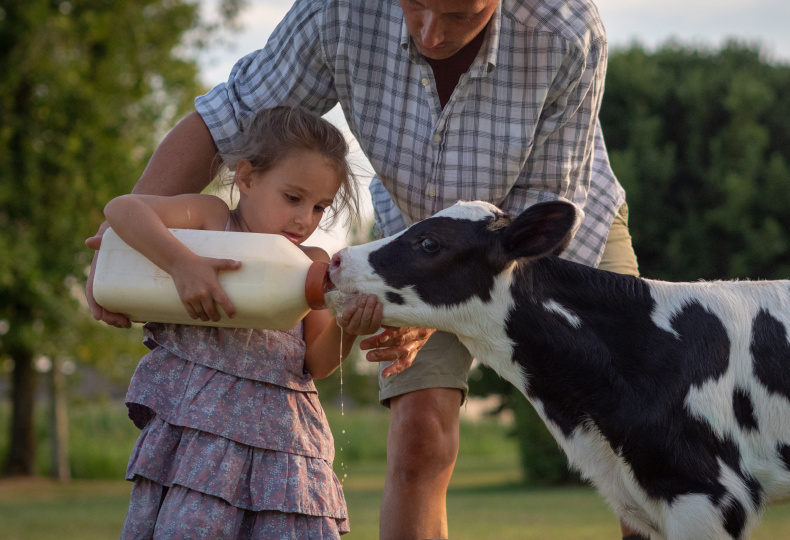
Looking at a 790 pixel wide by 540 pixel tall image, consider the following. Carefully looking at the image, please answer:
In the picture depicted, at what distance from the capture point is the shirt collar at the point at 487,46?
3.82 metres

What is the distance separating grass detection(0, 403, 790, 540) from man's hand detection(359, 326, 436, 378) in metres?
A: 0.71

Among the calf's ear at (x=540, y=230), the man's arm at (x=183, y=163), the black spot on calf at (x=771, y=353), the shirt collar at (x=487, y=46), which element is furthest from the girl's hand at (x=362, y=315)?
the black spot on calf at (x=771, y=353)

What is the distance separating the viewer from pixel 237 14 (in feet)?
72.5

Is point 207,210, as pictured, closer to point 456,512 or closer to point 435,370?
point 435,370

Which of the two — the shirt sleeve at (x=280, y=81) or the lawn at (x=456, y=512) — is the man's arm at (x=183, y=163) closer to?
the shirt sleeve at (x=280, y=81)

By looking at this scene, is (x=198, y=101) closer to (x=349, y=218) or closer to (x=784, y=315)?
(x=349, y=218)

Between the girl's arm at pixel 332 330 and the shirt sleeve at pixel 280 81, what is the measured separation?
75 centimetres

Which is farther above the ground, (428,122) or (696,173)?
(428,122)

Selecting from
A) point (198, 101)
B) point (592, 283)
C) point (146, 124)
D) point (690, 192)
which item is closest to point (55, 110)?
point (146, 124)

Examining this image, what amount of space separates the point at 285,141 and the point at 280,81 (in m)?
0.56

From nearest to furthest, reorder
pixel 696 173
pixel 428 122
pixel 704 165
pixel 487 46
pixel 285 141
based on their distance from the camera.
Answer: pixel 285 141, pixel 487 46, pixel 428 122, pixel 696 173, pixel 704 165

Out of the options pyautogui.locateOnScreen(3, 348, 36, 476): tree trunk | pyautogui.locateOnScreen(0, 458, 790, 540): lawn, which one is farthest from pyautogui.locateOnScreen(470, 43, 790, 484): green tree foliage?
pyautogui.locateOnScreen(3, 348, 36, 476): tree trunk

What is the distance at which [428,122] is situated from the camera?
13.1 ft

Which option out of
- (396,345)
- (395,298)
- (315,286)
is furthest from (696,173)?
(315,286)
